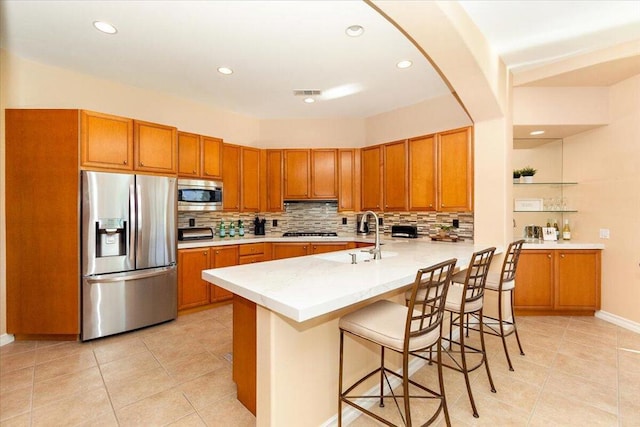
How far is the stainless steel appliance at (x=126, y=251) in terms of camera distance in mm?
2910

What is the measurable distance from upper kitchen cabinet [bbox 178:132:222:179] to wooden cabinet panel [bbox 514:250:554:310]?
407cm

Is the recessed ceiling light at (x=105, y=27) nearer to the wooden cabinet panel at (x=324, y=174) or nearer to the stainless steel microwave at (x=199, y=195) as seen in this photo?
the stainless steel microwave at (x=199, y=195)

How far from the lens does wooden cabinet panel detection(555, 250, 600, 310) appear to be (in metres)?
3.50

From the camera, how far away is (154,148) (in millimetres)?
3400

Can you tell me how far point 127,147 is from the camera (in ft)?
10.4

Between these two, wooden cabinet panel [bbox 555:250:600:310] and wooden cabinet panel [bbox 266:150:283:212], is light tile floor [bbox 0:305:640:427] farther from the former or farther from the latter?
wooden cabinet panel [bbox 266:150:283:212]

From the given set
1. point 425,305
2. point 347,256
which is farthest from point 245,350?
point 425,305

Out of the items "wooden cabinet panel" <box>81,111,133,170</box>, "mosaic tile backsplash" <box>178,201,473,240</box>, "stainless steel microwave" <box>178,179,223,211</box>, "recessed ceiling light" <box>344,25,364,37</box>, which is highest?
"recessed ceiling light" <box>344,25,364,37</box>

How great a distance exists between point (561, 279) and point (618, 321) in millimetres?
662

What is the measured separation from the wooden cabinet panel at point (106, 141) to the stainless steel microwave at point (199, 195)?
0.71m

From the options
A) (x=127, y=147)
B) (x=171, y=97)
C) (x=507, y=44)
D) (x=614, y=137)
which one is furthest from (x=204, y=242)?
(x=614, y=137)

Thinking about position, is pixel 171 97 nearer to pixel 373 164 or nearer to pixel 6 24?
pixel 6 24

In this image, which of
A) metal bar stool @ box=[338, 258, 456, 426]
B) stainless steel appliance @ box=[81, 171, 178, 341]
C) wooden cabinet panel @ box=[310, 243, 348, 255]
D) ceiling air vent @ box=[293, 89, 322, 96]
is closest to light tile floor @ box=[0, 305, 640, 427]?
stainless steel appliance @ box=[81, 171, 178, 341]

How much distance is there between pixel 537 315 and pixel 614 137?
2245 millimetres
